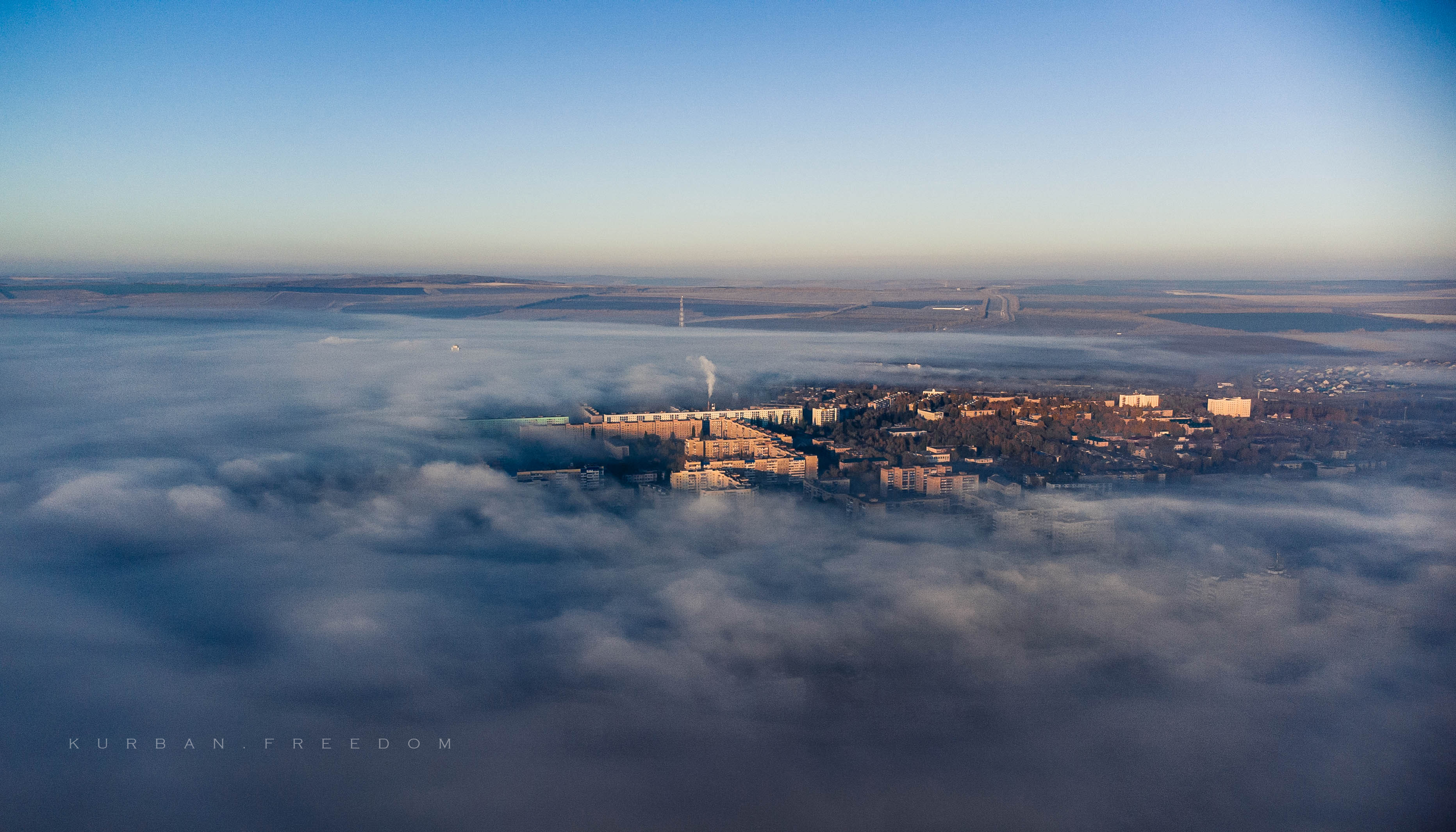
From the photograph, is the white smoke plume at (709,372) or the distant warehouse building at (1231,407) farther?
the white smoke plume at (709,372)

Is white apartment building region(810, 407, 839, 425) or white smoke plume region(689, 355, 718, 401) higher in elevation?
white smoke plume region(689, 355, 718, 401)

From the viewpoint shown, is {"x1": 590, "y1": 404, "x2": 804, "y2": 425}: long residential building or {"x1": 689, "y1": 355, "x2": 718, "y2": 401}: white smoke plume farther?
{"x1": 689, "y1": 355, "x2": 718, "y2": 401}: white smoke plume

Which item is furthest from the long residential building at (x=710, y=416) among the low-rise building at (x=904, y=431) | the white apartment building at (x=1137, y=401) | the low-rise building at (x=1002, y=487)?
the white apartment building at (x=1137, y=401)

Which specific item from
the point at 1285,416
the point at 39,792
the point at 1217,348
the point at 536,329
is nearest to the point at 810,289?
the point at 536,329

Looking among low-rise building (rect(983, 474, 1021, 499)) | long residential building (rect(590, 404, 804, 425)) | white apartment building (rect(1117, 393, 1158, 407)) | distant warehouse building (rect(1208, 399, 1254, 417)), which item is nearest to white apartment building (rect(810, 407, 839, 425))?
long residential building (rect(590, 404, 804, 425))

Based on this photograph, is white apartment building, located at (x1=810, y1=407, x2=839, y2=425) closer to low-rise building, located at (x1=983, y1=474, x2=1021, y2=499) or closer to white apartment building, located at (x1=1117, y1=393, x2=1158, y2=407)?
low-rise building, located at (x1=983, y1=474, x2=1021, y2=499)

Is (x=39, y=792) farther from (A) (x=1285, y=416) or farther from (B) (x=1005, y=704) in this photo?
(A) (x=1285, y=416)

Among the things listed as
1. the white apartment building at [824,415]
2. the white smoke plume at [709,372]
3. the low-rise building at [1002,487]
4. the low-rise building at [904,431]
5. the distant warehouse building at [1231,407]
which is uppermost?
the white smoke plume at [709,372]

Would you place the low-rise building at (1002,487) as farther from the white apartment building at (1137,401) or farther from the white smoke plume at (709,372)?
the white smoke plume at (709,372)

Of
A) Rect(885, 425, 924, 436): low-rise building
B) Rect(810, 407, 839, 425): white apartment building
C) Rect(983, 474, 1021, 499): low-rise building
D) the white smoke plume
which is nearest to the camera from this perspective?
Rect(983, 474, 1021, 499): low-rise building

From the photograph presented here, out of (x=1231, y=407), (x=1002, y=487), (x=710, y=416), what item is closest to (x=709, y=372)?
(x=710, y=416)
